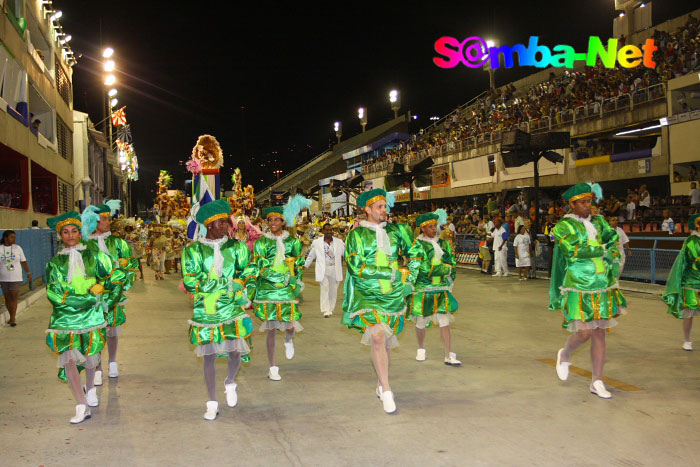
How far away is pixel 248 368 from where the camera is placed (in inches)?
295

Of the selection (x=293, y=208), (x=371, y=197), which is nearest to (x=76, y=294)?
(x=371, y=197)

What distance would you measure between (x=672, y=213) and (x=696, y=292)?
1312cm

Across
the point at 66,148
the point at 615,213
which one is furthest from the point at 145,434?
the point at 66,148

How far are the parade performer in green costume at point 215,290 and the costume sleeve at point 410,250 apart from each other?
1.51 metres

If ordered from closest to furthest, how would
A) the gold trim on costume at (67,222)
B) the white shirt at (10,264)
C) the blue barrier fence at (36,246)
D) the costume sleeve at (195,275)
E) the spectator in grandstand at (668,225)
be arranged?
the costume sleeve at (195,275)
the gold trim on costume at (67,222)
the white shirt at (10,264)
the blue barrier fence at (36,246)
the spectator in grandstand at (668,225)

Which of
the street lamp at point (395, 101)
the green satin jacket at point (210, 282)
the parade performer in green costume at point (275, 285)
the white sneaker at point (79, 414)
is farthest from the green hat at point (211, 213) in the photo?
the street lamp at point (395, 101)

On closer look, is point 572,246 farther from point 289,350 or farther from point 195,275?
point 289,350

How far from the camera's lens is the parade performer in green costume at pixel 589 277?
19.6 ft

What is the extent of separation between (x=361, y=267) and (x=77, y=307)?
2.52m

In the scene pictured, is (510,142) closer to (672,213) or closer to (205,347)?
(672,213)

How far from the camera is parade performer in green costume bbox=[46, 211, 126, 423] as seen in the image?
5.51 meters

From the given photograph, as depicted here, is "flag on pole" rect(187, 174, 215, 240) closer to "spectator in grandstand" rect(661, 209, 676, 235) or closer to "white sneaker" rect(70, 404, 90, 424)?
"white sneaker" rect(70, 404, 90, 424)

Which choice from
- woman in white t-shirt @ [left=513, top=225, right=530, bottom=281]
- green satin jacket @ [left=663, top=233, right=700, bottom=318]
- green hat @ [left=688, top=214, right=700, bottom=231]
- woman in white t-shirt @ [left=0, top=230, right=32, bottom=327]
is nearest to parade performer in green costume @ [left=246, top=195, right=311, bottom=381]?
green satin jacket @ [left=663, top=233, right=700, bottom=318]

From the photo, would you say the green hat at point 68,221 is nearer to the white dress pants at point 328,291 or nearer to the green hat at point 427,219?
the green hat at point 427,219
